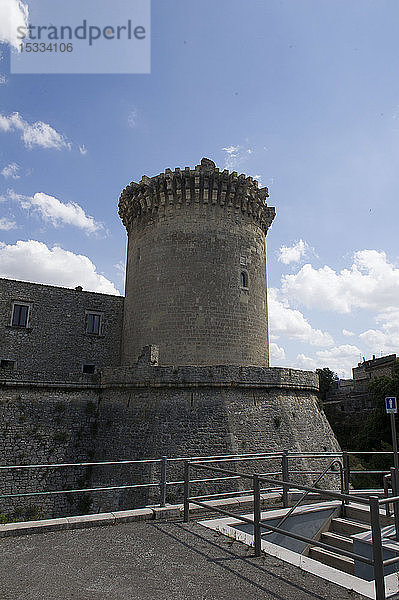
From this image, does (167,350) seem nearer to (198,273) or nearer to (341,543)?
(198,273)

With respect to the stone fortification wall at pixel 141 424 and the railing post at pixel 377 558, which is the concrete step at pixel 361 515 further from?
the stone fortification wall at pixel 141 424

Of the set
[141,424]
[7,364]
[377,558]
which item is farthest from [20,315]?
[377,558]

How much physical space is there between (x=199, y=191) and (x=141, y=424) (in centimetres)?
1072

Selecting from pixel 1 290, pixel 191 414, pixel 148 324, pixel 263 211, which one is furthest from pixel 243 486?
pixel 1 290

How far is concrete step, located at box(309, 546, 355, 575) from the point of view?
7.63 meters

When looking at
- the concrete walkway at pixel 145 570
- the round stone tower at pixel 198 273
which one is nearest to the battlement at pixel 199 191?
the round stone tower at pixel 198 273

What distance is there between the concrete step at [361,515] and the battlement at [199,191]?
13933mm

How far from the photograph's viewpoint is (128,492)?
1404 centimetres

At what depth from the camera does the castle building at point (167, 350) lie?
15.2 m

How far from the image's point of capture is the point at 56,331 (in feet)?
70.8

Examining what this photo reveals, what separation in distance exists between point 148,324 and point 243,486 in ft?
26.8

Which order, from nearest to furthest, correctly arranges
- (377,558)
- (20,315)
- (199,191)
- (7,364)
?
(377,558) < (199,191) < (7,364) < (20,315)

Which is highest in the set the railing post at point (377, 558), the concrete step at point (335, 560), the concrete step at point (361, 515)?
the railing post at point (377, 558)

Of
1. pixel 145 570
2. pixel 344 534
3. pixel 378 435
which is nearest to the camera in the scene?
pixel 145 570
